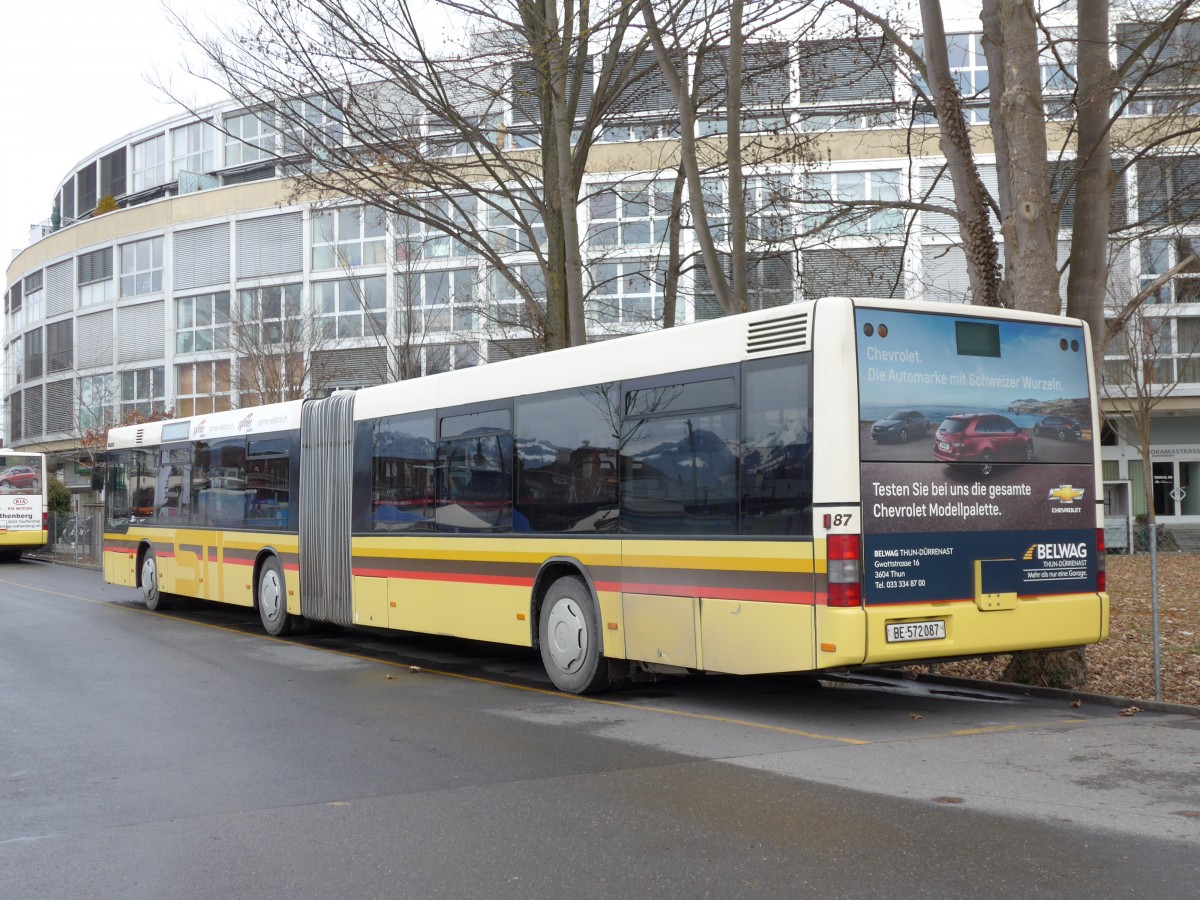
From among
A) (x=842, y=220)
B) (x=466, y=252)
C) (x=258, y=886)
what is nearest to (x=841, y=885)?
(x=258, y=886)

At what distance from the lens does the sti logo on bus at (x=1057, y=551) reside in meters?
9.20

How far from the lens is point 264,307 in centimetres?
3841

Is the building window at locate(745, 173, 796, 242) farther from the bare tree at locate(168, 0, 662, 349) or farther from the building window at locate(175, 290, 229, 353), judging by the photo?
the building window at locate(175, 290, 229, 353)

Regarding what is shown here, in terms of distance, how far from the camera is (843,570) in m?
8.30

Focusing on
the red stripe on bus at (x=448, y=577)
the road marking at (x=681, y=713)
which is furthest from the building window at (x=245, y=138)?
the road marking at (x=681, y=713)

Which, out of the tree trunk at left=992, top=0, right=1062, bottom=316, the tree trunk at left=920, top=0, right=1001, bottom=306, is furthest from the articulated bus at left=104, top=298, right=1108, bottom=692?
the tree trunk at left=920, top=0, right=1001, bottom=306

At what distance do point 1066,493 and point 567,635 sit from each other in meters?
4.19

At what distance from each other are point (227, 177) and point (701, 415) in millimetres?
47218

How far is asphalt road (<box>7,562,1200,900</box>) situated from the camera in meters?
5.32

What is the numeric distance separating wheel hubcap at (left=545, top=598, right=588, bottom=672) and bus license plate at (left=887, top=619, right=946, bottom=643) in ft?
9.73

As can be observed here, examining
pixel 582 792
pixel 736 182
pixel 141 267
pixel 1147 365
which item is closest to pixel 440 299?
pixel 1147 365

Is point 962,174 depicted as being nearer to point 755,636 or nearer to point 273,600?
point 755,636

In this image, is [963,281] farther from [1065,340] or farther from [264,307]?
[1065,340]

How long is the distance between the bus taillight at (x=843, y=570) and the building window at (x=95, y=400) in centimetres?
4302
